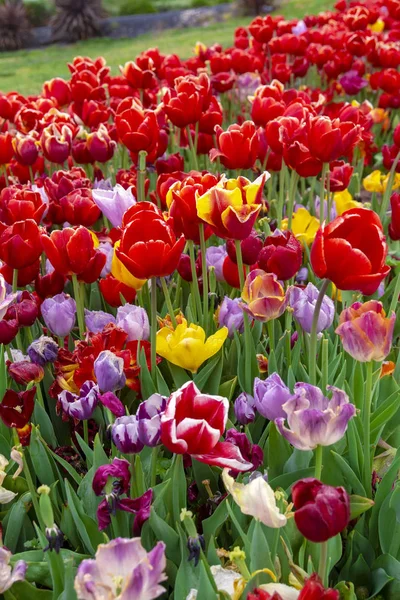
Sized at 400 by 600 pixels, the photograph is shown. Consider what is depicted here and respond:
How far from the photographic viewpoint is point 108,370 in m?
1.54

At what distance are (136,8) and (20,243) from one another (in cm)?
1946

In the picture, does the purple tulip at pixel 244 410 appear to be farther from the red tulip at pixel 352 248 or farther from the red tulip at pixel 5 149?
the red tulip at pixel 5 149

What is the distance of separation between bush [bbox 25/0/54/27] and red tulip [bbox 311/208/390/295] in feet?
60.0

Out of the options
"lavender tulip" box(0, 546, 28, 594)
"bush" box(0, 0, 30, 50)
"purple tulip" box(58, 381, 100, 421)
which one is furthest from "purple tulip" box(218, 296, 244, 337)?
"bush" box(0, 0, 30, 50)

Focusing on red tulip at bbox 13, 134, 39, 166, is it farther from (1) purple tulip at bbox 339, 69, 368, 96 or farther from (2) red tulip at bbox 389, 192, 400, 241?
(1) purple tulip at bbox 339, 69, 368, 96

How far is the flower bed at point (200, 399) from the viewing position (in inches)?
47.4

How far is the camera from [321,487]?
1.01 metres

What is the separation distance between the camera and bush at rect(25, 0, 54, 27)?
1796 centimetres

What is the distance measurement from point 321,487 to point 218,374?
856 millimetres

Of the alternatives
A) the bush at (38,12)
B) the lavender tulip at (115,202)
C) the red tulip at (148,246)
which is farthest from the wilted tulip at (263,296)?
the bush at (38,12)

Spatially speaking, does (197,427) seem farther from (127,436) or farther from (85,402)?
(85,402)

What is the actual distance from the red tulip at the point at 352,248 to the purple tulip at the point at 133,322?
26.1 inches

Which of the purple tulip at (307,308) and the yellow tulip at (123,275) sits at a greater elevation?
the yellow tulip at (123,275)

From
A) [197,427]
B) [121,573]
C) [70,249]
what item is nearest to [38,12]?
[70,249]
